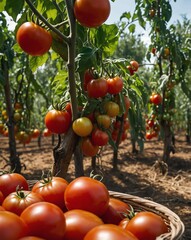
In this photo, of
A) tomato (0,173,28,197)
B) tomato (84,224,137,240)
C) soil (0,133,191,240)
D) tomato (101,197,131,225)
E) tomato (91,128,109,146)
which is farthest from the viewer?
soil (0,133,191,240)

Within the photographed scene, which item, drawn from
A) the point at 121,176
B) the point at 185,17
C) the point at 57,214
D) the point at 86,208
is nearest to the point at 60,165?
the point at 86,208

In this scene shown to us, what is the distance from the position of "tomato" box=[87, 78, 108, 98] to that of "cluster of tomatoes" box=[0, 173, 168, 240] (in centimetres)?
55

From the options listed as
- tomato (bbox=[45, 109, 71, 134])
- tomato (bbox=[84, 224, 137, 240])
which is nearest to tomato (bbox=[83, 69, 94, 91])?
tomato (bbox=[45, 109, 71, 134])

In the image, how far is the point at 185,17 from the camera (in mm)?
16188

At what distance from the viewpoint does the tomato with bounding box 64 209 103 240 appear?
1189 millimetres

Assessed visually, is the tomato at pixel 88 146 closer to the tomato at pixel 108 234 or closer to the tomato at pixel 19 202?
the tomato at pixel 19 202

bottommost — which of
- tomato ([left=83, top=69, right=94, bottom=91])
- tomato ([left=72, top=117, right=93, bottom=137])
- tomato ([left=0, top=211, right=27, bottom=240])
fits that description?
tomato ([left=0, top=211, right=27, bottom=240])

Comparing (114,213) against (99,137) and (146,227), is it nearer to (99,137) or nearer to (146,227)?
(146,227)

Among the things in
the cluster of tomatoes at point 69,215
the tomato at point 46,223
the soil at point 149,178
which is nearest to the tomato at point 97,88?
the cluster of tomatoes at point 69,215

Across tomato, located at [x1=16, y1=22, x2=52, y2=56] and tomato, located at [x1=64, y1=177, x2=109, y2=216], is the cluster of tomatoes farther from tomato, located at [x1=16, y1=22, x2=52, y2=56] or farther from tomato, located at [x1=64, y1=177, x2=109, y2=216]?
tomato, located at [x1=16, y1=22, x2=52, y2=56]

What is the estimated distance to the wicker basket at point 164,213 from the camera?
3.90 ft

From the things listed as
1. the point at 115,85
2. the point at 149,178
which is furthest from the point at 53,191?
the point at 149,178

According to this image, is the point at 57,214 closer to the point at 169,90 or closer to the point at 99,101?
the point at 99,101

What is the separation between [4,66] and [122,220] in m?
3.20
